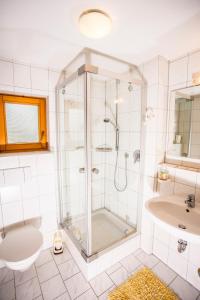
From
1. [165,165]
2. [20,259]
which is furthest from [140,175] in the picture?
[20,259]

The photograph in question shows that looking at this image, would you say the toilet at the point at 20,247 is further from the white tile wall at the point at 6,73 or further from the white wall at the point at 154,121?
the white tile wall at the point at 6,73

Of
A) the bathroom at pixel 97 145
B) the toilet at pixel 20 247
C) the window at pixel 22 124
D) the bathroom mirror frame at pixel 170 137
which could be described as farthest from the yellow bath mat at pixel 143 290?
the window at pixel 22 124

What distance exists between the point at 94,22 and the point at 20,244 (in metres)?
2.04

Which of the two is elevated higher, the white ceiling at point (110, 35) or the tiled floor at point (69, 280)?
the white ceiling at point (110, 35)

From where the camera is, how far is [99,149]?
2115 mm

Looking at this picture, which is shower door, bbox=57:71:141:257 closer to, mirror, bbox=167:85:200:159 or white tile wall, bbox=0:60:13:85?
mirror, bbox=167:85:200:159

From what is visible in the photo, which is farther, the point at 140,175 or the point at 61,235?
the point at 61,235

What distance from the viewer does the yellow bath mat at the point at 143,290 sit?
139 centimetres

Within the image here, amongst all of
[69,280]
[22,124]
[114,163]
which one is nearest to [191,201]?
[114,163]

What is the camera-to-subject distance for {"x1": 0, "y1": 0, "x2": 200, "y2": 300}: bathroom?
119cm

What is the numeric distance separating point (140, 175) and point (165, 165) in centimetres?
32

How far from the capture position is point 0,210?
1.67m

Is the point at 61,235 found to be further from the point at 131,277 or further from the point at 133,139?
the point at 133,139

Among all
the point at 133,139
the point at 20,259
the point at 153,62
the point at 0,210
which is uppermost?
the point at 153,62
